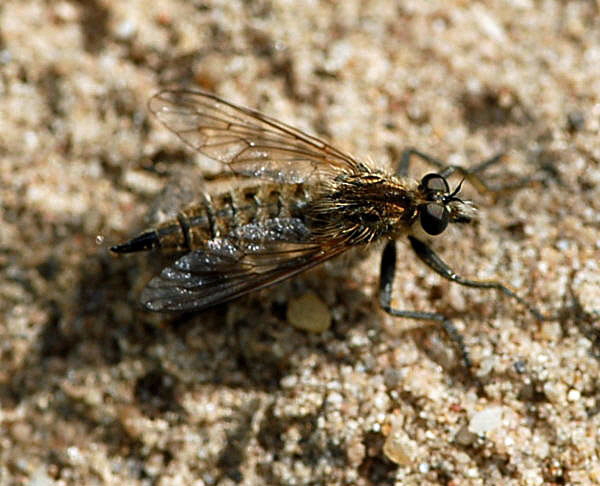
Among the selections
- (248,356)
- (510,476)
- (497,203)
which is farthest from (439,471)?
(497,203)

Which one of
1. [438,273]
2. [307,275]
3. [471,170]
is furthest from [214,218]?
[471,170]

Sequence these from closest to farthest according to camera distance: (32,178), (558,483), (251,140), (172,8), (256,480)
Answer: (558,483) < (256,480) < (251,140) < (32,178) < (172,8)

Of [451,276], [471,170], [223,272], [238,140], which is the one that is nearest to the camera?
[223,272]

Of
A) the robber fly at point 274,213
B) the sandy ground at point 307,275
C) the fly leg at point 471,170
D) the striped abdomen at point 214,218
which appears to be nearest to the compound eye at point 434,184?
the robber fly at point 274,213

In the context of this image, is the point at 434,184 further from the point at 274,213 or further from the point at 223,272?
the point at 223,272

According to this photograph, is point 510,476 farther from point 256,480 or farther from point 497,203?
point 497,203

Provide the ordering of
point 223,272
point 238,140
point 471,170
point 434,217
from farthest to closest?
point 471,170, point 238,140, point 434,217, point 223,272
